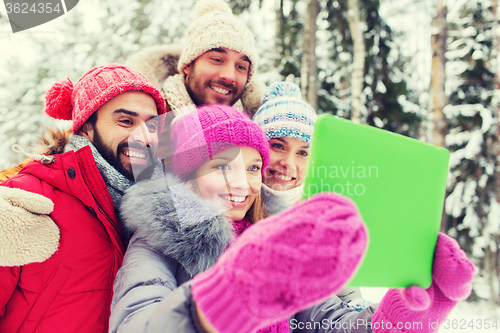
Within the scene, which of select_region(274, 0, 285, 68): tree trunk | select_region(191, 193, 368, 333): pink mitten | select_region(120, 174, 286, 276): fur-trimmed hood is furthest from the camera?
select_region(274, 0, 285, 68): tree trunk

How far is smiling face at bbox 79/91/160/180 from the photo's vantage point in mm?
1467

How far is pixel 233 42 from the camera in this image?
215 centimetres

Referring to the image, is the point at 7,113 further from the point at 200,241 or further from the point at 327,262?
the point at 327,262

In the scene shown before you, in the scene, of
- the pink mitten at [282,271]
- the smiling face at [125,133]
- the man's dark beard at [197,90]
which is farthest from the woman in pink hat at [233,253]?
the man's dark beard at [197,90]

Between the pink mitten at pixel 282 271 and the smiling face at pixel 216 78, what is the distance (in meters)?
1.68

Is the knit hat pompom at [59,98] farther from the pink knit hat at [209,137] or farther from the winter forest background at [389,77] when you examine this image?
the winter forest background at [389,77]

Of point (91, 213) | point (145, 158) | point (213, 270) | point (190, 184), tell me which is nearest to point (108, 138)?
point (145, 158)

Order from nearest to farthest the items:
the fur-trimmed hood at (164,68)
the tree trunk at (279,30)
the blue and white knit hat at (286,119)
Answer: the blue and white knit hat at (286,119)
the fur-trimmed hood at (164,68)
the tree trunk at (279,30)

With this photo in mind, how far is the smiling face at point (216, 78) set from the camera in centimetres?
214

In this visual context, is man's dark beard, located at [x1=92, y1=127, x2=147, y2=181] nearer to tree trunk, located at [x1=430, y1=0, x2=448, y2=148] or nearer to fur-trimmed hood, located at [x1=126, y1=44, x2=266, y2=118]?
fur-trimmed hood, located at [x1=126, y1=44, x2=266, y2=118]

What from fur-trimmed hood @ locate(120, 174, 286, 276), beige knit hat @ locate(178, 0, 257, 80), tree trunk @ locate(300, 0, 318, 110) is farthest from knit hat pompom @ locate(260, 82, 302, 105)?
tree trunk @ locate(300, 0, 318, 110)

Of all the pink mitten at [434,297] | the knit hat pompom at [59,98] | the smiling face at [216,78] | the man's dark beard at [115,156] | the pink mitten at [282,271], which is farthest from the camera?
the smiling face at [216,78]

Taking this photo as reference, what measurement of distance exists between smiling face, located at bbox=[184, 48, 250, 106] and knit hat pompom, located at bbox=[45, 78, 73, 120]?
0.83 m

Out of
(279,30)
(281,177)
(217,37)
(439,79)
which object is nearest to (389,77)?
(439,79)
